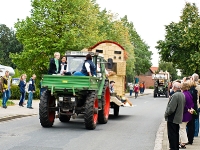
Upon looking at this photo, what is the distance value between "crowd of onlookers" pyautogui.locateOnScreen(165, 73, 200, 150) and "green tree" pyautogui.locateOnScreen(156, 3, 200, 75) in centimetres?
3801

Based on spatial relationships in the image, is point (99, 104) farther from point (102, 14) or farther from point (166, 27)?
point (102, 14)

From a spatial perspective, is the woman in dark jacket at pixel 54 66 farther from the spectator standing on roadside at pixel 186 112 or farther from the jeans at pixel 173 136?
the jeans at pixel 173 136

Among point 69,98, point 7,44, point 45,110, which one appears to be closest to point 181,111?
point 69,98

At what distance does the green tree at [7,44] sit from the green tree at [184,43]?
4769 centimetres

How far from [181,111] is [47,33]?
38.8 meters

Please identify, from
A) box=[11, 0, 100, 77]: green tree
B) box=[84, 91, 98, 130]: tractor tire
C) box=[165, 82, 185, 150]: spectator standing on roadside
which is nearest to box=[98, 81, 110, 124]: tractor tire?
box=[84, 91, 98, 130]: tractor tire

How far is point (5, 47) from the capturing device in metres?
105

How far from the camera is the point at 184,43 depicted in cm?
5175

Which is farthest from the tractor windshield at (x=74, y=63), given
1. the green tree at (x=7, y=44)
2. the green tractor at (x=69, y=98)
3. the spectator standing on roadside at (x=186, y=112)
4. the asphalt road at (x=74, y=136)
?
the green tree at (x=7, y=44)

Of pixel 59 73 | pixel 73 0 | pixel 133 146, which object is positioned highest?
pixel 73 0

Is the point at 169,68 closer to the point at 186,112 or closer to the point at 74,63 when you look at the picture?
the point at 74,63

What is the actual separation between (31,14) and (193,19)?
59.8ft

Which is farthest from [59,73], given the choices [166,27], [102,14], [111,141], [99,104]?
[102,14]

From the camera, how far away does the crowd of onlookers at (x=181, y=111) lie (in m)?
10.4
